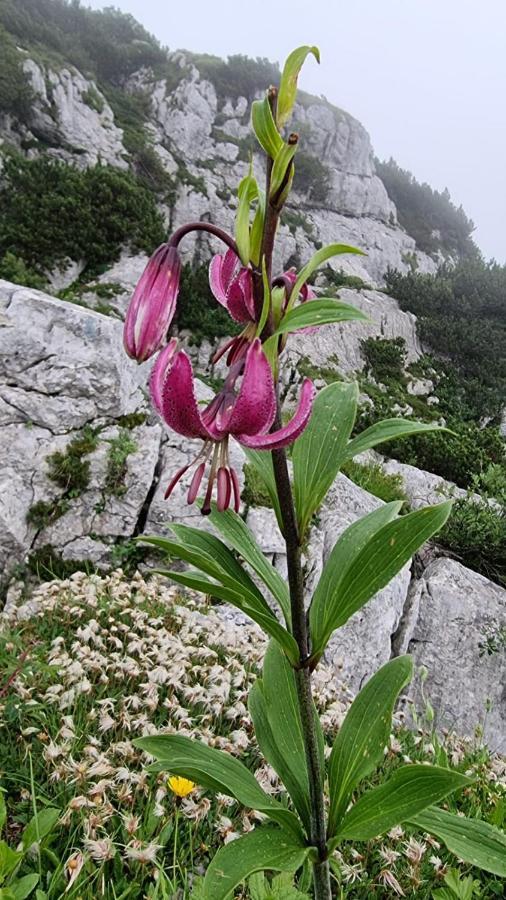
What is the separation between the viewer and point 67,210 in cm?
1047

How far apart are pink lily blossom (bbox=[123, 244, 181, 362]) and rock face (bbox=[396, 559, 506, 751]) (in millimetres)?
3949

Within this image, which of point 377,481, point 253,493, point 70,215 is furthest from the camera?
point 70,215

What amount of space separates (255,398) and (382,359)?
37.3ft

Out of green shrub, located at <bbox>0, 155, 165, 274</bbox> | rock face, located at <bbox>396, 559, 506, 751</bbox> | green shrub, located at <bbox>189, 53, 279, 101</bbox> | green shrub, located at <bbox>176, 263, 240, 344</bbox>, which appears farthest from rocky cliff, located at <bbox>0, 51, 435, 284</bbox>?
rock face, located at <bbox>396, 559, 506, 751</bbox>

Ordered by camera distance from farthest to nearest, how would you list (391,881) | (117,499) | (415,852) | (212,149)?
1. (212,149)
2. (117,499)
3. (415,852)
4. (391,881)

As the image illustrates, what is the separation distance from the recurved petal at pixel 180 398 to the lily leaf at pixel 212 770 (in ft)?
2.27

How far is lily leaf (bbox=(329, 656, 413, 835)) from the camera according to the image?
1.16 metres

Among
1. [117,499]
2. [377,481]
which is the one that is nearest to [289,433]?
[117,499]

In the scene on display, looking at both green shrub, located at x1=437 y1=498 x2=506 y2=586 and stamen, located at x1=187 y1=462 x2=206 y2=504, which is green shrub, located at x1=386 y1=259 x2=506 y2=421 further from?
stamen, located at x1=187 y1=462 x2=206 y2=504

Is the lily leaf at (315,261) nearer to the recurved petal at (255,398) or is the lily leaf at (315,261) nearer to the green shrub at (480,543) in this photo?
the recurved petal at (255,398)

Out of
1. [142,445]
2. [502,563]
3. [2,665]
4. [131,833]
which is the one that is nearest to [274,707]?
[131,833]

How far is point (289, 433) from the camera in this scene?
2.42 feet

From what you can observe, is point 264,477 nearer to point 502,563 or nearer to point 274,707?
point 274,707

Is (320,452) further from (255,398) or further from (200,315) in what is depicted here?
(200,315)
